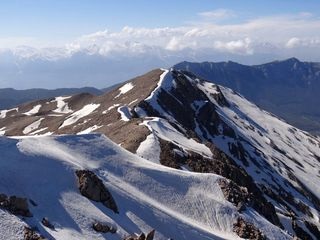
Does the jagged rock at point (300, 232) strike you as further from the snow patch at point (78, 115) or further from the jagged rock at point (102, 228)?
the snow patch at point (78, 115)

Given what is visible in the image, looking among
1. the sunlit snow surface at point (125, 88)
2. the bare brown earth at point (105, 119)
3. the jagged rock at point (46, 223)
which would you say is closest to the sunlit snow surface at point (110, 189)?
→ the jagged rock at point (46, 223)

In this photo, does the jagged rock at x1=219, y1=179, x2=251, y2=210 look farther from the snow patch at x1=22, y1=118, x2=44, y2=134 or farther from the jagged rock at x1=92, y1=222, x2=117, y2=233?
the snow patch at x1=22, y1=118, x2=44, y2=134

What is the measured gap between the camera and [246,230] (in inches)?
2219

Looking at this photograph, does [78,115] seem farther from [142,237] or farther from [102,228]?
[142,237]

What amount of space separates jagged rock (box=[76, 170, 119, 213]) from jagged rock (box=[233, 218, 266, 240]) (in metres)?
15.4

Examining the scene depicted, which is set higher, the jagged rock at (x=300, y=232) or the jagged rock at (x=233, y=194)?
the jagged rock at (x=233, y=194)

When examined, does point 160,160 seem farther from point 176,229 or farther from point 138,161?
point 176,229

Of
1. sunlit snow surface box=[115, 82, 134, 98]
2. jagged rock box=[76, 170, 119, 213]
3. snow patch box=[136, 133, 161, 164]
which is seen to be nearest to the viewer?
jagged rock box=[76, 170, 119, 213]

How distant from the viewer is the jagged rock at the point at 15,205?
40.7 m

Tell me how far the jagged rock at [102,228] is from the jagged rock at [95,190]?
4.28 metres

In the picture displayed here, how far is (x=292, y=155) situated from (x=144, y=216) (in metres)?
128

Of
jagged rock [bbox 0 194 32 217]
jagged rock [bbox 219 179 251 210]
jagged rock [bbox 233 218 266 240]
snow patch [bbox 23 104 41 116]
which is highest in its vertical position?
jagged rock [bbox 0 194 32 217]

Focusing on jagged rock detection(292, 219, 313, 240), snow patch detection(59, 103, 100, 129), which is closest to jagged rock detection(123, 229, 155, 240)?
jagged rock detection(292, 219, 313, 240)

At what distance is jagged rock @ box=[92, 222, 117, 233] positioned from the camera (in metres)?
43.8
